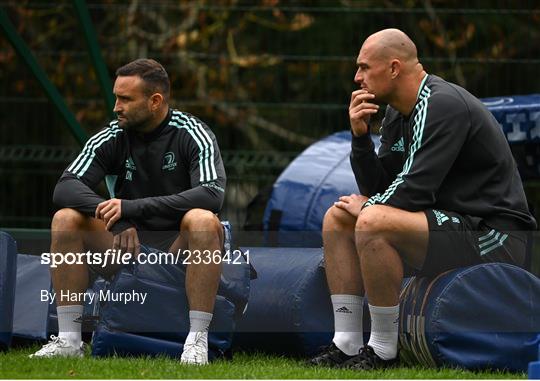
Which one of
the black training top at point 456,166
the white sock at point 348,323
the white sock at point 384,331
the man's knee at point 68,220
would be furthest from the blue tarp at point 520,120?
the man's knee at point 68,220

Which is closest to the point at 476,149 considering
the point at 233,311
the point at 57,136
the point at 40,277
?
the point at 233,311

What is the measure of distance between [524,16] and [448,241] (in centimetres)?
387

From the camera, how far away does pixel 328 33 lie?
1096 cm

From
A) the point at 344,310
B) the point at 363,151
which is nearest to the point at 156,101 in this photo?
the point at 363,151

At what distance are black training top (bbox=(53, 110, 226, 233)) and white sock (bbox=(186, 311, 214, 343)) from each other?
18.4 inches

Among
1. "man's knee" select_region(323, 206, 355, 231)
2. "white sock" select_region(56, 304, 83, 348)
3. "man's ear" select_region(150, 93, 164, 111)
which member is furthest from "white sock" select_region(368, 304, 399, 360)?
"man's ear" select_region(150, 93, 164, 111)

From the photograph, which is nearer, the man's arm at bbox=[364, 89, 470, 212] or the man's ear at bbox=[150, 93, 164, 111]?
the man's arm at bbox=[364, 89, 470, 212]

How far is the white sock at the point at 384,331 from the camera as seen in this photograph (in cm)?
586

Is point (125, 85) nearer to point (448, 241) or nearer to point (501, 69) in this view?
point (448, 241)

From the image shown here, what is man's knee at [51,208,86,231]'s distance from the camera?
244 inches

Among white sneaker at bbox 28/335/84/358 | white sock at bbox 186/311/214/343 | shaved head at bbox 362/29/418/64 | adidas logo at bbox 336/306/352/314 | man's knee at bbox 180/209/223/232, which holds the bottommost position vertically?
white sneaker at bbox 28/335/84/358

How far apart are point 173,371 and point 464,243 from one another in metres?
1.32

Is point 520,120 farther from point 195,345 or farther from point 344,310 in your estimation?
point 195,345

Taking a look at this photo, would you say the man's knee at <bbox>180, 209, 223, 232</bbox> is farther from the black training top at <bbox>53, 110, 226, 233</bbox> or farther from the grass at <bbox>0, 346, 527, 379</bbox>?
the grass at <bbox>0, 346, 527, 379</bbox>
